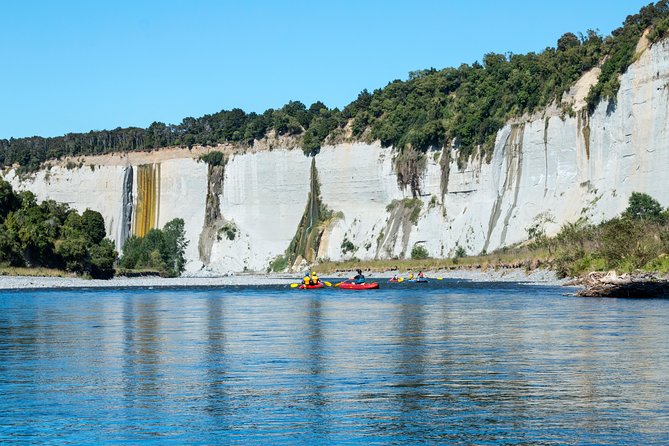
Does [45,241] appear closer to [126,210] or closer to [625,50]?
[625,50]

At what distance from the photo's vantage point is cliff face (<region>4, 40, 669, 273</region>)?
80.5 metres

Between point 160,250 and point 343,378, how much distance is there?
315ft

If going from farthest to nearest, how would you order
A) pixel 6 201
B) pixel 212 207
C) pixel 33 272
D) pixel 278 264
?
pixel 212 207 < pixel 278 264 < pixel 6 201 < pixel 33 272

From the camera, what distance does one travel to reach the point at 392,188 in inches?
4348

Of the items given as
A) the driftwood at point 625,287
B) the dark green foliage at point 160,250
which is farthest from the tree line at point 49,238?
the driftwood at point 625,287

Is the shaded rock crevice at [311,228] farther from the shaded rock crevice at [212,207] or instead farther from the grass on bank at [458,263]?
the shaded rock crevice at [212,207]

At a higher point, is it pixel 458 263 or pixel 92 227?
pixel 92 227

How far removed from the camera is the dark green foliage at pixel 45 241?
7994 cm

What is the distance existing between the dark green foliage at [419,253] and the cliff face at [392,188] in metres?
0.70

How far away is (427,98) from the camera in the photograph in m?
114

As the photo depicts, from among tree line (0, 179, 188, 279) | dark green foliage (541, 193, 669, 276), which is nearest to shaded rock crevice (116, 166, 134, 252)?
tree line (0, 179, 188, 279)

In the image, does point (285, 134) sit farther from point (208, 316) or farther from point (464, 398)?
point (464, 398)

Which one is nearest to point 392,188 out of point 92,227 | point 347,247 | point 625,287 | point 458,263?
point 347,247

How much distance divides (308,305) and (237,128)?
286 feet
